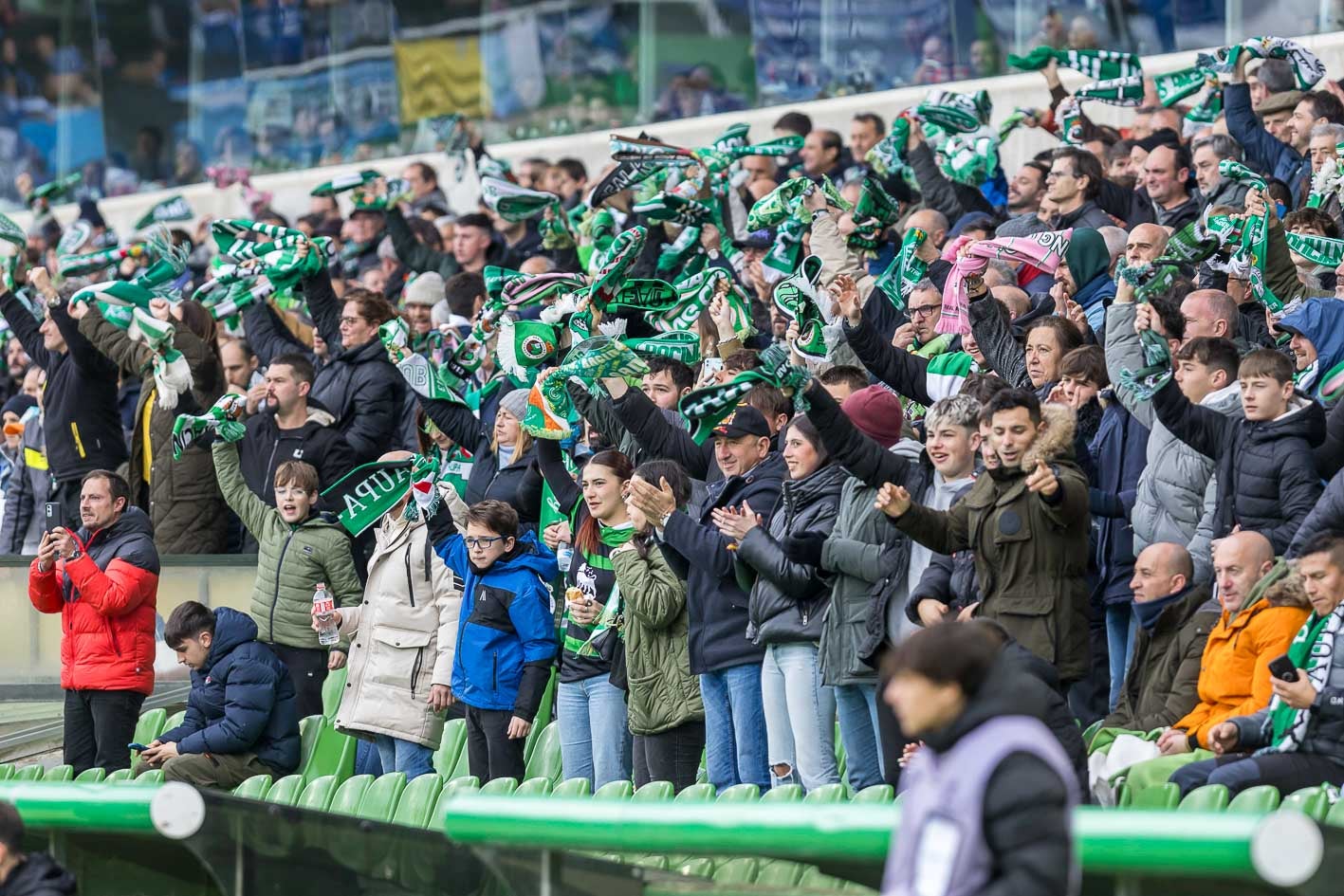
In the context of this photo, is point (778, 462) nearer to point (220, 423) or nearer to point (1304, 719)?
point (1304, 719)

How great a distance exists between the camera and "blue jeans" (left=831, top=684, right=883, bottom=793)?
762 cm

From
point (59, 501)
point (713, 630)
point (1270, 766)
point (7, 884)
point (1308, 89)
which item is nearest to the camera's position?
point (7, 884)

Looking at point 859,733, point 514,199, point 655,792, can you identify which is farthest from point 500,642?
point 514,199

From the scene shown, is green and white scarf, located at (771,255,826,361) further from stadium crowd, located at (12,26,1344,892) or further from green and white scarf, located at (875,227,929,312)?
green and white scarf, located at (875,227,929,312)

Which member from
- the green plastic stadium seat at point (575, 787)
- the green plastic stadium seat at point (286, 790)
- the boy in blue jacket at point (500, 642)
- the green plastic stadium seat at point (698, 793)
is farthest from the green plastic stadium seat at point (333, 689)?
the green plastic stadium seat at point (698, 793)

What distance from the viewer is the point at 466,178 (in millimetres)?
18984

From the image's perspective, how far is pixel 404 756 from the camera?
9.35 meters

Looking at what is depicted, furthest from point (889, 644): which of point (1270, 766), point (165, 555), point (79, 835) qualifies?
point (165, 555)

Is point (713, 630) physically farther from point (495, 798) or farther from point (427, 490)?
point (495, 798)

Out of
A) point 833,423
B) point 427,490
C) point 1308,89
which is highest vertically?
point 1308,89

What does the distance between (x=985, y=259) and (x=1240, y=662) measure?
8.78 ft

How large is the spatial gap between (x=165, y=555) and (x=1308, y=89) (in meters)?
6.26

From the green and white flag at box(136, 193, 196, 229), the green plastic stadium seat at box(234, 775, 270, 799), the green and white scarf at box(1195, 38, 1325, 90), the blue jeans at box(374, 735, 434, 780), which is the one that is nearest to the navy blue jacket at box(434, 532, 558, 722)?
the blue jeans at box(374, 735, 434, 780)

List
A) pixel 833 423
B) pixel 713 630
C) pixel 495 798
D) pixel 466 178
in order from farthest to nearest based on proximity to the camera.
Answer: pixel 466 178
pixel 713 630
pixel 833 423
pixel 495 798
